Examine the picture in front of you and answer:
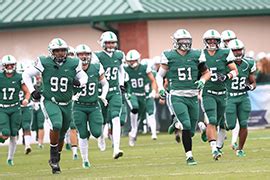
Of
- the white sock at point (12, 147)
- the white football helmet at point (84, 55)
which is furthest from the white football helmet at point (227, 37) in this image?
the white sock at point (12, 147)

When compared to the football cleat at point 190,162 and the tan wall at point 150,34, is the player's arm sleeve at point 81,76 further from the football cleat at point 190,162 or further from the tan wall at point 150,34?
the tan wall at point 150,34

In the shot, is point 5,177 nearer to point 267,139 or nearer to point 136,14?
point 267,139

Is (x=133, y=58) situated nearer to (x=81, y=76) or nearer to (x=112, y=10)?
(x=81, y=76)

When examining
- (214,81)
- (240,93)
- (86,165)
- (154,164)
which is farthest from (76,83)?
(240,93)

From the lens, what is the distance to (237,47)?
17750mm

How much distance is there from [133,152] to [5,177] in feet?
15.3

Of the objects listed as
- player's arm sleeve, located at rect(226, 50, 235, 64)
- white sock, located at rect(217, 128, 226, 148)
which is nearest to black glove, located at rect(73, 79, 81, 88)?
player's arm sleeve, located at rect(226, 50, 235, 64)

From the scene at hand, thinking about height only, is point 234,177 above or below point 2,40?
below

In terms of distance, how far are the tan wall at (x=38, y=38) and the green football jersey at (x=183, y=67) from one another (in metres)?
18.1

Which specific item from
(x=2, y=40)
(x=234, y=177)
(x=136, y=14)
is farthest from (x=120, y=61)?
(x=2, y=40)

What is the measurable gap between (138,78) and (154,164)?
29.0 feet

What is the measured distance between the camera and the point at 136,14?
33.4 meters

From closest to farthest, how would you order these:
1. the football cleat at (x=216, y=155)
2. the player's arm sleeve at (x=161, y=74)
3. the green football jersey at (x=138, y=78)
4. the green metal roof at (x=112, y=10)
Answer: the player's arm sleeve at (x=161, y=74)
the football cleat at (x=216, y=155)
the green football jersey at (x=138, y=78)
the green metal roof at (x=112, y=10)

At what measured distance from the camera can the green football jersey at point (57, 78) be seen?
1609cm
